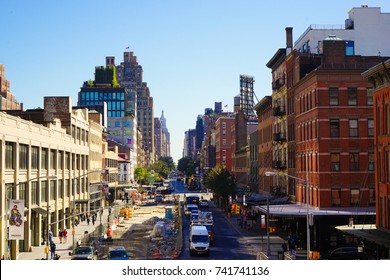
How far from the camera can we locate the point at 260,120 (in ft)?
352

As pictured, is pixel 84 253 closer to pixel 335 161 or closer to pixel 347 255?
pixel 347 255

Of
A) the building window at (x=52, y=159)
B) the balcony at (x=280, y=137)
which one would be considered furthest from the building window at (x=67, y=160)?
the balcony at (x=280, y=137)

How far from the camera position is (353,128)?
62469 mm

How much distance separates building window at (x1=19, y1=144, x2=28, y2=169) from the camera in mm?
57750

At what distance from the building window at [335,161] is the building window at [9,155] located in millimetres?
30347

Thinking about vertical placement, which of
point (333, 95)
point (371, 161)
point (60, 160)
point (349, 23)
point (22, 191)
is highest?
point (349, 23)

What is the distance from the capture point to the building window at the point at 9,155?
53594 millimetres

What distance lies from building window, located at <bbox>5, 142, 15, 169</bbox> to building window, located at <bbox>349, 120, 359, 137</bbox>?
105 feet

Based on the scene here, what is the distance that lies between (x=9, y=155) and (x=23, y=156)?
4473mm

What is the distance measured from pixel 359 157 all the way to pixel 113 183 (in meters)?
82.0

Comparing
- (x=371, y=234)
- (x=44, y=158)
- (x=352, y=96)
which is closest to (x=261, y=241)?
(x=352, y=96)

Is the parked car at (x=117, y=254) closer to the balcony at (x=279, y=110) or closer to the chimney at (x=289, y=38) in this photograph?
the balcony at (x=279, y=110)

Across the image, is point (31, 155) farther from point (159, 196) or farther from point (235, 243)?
point (159, 196)
